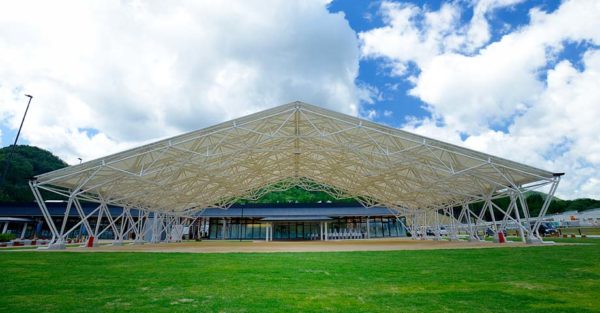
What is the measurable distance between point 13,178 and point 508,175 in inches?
2758

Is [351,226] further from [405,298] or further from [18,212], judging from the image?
[18,212]

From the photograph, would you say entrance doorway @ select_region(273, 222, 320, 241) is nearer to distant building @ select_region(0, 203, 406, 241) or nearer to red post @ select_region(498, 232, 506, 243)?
distant building @ select_region(0, 203, 406, 241)

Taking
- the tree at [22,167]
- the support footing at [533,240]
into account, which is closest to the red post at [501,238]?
the support footing at [533,240]

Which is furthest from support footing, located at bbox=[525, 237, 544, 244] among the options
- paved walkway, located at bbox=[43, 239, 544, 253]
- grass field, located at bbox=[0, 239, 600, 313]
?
grass field, located at bbox=[0, 239, 600, 313]

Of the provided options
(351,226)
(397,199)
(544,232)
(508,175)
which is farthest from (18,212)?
(544,232)

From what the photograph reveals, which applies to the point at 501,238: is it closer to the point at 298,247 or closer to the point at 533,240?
the point at 533,240

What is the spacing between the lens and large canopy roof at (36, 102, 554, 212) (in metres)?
19.9

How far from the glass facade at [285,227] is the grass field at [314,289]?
3770cm

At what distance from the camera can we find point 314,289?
6.86 metres

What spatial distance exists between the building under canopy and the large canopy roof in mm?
74

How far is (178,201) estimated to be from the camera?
Result: 34719 millimetres

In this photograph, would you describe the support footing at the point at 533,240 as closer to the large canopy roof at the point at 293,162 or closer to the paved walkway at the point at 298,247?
the paved walkway at the point at 298,247

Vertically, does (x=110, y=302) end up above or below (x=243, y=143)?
below

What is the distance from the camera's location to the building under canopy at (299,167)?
784 inches
